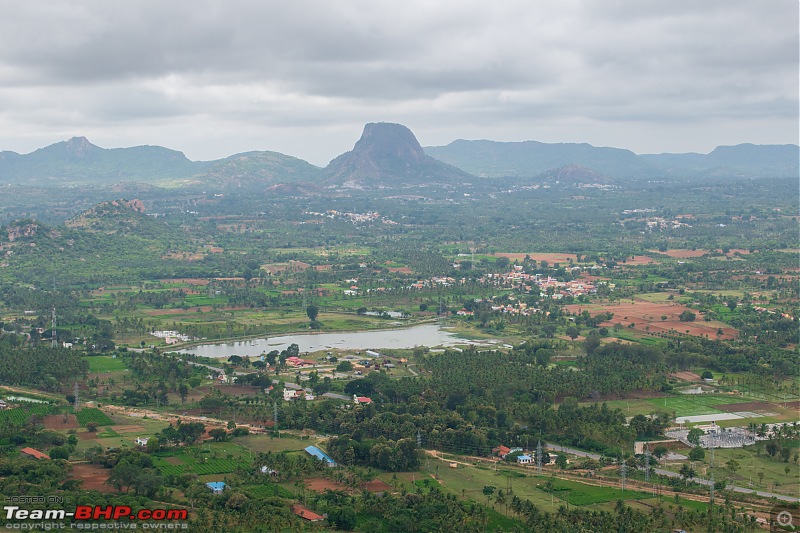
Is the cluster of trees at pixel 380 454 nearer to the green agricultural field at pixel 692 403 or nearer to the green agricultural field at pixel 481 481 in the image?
the green agricultural field at pixel 481 481

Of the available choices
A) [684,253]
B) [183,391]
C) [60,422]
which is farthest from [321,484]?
[684,253]

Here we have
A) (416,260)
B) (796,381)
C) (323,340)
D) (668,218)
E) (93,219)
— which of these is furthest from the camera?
(668,218)

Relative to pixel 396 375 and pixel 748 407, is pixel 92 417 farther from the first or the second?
pixel 748 407

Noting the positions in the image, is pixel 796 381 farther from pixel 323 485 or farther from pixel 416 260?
pixel 416 260

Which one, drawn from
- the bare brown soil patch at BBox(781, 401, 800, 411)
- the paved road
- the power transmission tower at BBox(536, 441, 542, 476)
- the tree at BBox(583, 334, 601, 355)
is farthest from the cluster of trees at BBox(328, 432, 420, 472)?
the tree at BBox(583, 334, 601, 355)

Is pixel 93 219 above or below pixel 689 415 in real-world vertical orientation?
above

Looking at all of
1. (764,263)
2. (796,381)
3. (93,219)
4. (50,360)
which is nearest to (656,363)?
(796,381)
